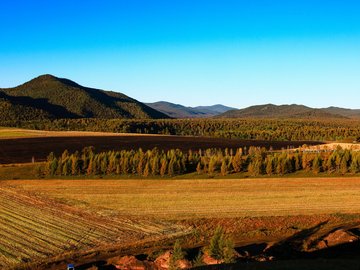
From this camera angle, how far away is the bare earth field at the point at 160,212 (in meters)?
34.8

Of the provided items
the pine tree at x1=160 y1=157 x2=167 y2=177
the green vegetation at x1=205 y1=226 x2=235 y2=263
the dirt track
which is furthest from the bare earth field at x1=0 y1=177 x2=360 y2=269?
the dirt track

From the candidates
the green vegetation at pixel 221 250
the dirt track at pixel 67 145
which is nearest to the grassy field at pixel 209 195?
the green vegetation at pixel 221 250

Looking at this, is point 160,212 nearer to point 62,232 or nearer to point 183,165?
point 62,232

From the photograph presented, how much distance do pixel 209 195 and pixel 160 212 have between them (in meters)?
10.6

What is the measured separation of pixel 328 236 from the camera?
34.8m

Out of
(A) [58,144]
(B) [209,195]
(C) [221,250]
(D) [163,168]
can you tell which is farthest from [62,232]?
(A) [58,144]

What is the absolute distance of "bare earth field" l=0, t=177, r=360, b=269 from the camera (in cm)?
3478

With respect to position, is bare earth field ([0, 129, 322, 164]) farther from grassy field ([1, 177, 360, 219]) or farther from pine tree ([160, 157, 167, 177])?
pine tree ([160, 157, 167, 177])

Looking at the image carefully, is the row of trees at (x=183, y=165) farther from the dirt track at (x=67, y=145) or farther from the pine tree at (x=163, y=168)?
the dirt track at (x=67, y=145)

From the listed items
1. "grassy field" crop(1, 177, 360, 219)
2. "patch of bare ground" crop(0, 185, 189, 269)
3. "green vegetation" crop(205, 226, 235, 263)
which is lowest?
"patch of bare ground" crop(0, 185, 189, 269)

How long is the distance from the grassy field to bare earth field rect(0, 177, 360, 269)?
0.10 metres

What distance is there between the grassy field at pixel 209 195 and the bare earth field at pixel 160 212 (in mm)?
102

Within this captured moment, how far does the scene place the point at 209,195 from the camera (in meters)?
53.8

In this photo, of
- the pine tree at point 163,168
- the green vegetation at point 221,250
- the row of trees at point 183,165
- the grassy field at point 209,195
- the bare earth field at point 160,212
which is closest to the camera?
the green vegetation at point 221,250
